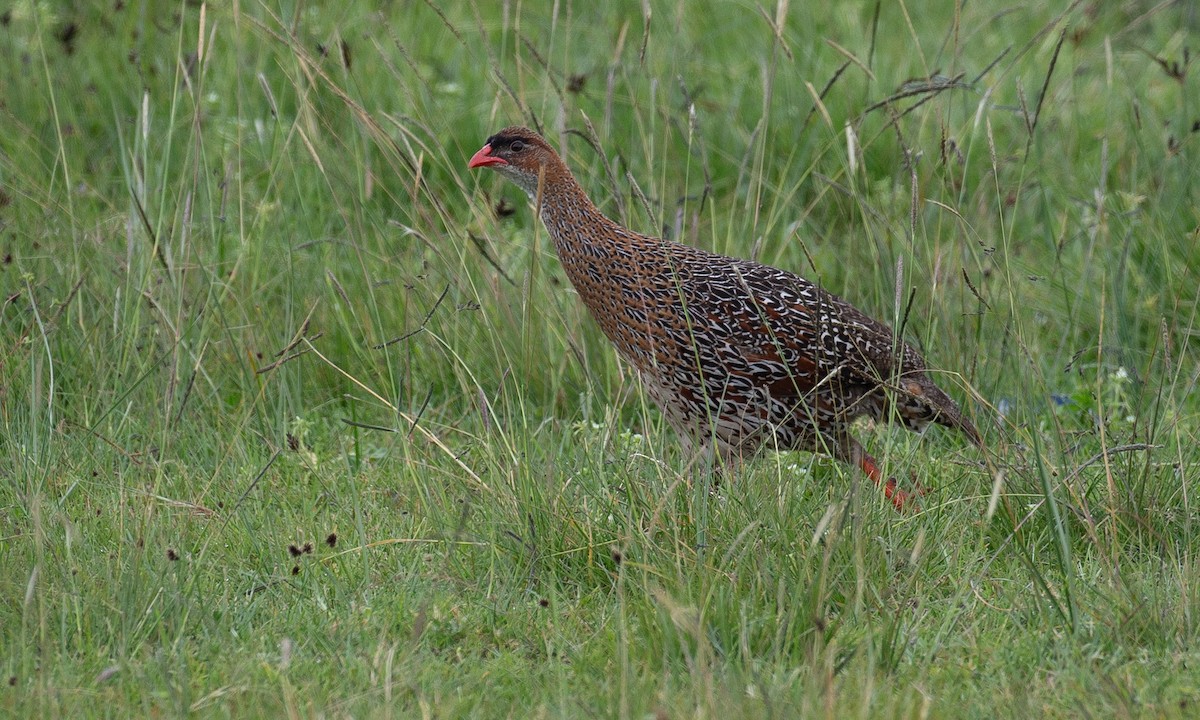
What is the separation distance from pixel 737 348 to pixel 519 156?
104cm

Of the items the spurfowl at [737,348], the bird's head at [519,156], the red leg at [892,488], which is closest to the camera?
the red leg at [892,488]

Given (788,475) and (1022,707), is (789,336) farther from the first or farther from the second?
(1022,707)

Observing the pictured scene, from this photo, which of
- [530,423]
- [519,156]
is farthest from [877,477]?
[519,156]

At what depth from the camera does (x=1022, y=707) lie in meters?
2.69

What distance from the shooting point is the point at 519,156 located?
4.57 m

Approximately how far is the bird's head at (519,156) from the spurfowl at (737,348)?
28 centimetres

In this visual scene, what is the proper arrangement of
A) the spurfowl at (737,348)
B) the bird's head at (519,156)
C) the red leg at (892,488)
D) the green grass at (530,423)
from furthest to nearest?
the bird's head at (519,156), the spurfowl at (737,348), the red leg at (892,488), the green grass at (530,423)

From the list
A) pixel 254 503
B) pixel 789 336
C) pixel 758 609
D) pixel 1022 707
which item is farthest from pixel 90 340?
pixel 1022 707

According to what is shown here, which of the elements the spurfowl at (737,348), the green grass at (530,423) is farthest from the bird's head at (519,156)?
the spurfowl at (737,348)

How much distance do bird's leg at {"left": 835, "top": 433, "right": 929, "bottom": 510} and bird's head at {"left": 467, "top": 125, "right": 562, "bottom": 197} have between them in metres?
1.29

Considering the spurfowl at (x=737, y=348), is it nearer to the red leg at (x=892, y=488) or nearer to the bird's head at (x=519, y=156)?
the red leg at (x=892, y=488)

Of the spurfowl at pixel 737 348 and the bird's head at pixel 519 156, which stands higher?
the bird's head at pixel 519 156

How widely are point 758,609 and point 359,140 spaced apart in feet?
11.4

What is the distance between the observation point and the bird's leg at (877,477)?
142 inches
